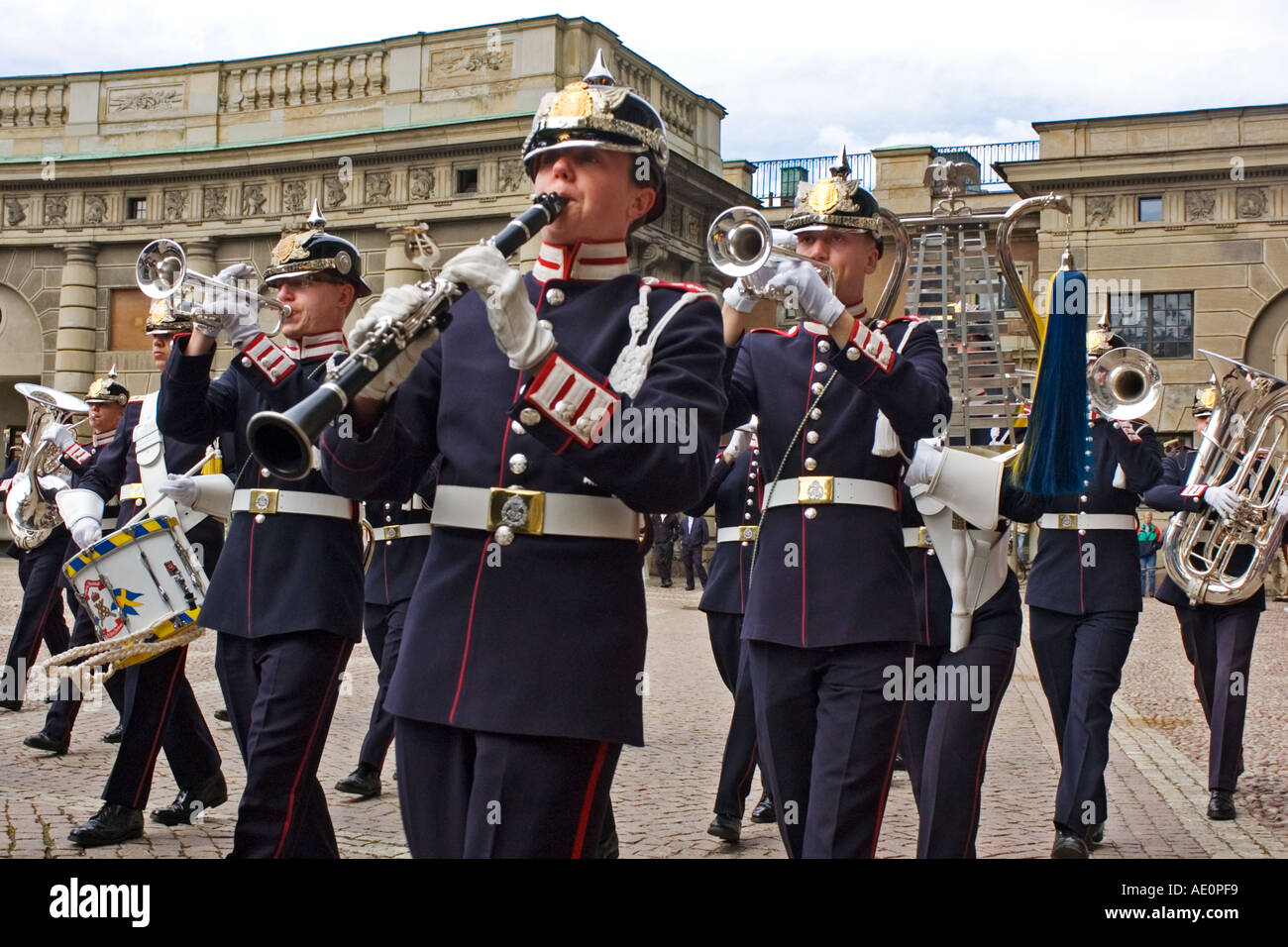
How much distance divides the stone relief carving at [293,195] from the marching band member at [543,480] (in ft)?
73.3

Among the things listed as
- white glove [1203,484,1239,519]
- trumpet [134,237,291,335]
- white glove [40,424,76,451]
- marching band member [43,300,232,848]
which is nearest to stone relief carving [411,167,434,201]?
white glove [40,424,76,451]

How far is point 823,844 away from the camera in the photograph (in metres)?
4.19

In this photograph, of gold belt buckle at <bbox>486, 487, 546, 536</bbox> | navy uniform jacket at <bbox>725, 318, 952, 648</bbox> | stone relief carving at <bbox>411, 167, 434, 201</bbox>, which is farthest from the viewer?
stone relief carving at <bbox>411, 167, 434, 201</bbox>

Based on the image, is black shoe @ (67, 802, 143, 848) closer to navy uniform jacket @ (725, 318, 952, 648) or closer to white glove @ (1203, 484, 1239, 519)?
navy uniform jacket @ (725, 318, 952, 648)

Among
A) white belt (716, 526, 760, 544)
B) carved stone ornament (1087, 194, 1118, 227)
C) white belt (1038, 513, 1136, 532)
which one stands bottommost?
white belt (716, 526, 760, 544)

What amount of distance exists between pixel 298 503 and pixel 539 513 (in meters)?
2.23

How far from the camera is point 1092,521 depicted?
284 inches

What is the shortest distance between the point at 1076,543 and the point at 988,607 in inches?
81.9

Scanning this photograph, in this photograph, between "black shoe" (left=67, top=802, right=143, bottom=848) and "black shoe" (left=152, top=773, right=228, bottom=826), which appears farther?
"black shoe" (left=152, top=773, right=228, bottom=826)

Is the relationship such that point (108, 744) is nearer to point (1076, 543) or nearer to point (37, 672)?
point (37, 672)

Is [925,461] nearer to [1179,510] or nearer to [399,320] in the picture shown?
[399,320]

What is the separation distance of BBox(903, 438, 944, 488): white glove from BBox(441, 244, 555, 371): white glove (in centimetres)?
193

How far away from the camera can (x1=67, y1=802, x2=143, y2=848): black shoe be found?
6102mm
